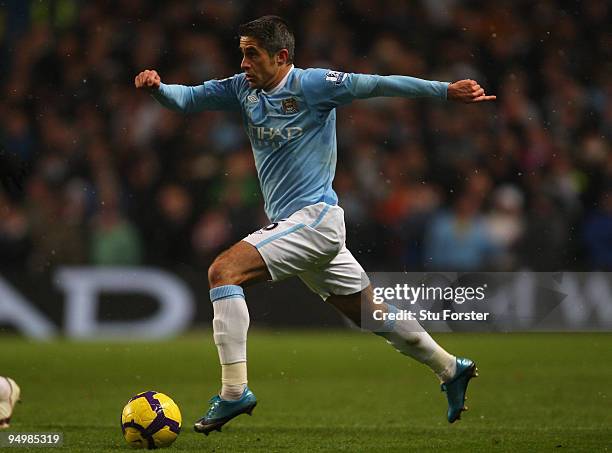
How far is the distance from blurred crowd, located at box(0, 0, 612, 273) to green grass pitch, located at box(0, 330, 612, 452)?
1258 mm

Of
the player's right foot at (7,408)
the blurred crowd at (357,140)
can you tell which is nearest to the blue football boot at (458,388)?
the player's right foot at (7,408)

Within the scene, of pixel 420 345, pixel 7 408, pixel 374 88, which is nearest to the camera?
pixel 374 88

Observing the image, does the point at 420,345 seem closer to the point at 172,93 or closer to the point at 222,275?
the point at 222,275

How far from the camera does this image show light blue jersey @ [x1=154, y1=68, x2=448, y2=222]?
22.9ft

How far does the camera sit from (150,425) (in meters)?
6.44

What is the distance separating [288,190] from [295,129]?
0.35 metres

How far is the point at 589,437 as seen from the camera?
698cm

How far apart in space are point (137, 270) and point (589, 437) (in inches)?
326

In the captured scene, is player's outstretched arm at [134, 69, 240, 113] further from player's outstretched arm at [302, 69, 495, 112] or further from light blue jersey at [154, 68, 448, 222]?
player's outstretched arm at [302, 69, 495, 112]

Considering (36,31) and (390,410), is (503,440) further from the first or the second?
(36,31)

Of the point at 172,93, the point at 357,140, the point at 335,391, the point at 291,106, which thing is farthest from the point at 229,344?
the point at 357,140

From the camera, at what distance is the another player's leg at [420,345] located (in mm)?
7316

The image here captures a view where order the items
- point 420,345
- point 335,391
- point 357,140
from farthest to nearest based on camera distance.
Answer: point 357,140 < point 335,391 < point 420,345

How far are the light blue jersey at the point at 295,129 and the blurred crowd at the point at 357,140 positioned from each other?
6546mm
